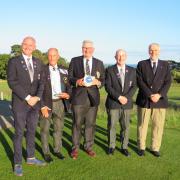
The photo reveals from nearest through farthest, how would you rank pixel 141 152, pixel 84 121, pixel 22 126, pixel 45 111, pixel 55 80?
1. pixel 22 126
2. pixel 45 111
3. pixel 55 80
4. pixel 84 121
5. pixel 141 152

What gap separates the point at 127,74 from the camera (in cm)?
761

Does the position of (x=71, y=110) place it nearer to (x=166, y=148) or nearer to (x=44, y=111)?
(x=44, y=111)

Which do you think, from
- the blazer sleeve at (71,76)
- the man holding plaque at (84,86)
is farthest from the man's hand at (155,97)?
the blazer sleeve at (71,76)

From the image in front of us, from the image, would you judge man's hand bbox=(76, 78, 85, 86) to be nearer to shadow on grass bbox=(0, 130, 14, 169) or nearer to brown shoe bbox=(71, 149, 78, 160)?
brown shoe bbox=(71, 149, 78, 160)

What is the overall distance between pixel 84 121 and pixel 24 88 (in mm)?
1842

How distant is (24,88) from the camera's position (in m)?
6.41

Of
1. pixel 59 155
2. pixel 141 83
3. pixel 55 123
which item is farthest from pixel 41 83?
pixel 141 83

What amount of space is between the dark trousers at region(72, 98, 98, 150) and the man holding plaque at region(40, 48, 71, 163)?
0.35m

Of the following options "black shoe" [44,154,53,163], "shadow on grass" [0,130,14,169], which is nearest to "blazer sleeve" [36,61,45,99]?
"black shoe" [44,154,53,163]

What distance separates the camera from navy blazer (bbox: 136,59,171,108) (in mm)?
7680

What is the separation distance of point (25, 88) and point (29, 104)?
0.28m

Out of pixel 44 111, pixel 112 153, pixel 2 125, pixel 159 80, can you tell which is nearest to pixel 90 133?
pixel 112 153

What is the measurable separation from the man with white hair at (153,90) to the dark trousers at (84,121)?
102 centimetres

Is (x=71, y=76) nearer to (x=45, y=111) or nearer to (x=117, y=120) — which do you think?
(x=45, y=111)
